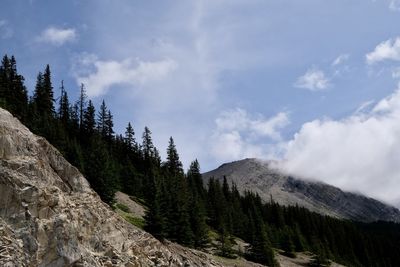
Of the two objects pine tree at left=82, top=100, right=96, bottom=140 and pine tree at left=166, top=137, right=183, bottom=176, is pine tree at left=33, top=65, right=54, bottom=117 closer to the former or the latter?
pine tree at left=82, top=100, right=96, bottom=140

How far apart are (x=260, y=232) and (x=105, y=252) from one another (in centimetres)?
4826

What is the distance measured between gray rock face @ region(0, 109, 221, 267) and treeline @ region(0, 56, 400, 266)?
1760 centimetres

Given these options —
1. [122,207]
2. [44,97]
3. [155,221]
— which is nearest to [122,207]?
[122,207]

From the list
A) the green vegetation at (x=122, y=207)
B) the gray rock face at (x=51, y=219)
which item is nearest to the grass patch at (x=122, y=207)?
the green vegetation at (x=122, y=207)

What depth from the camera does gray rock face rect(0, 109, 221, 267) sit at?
31.1 metres

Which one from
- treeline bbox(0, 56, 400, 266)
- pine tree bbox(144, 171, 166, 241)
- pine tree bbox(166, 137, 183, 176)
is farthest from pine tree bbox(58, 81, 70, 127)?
pine tree bbox(144, 171, 166, 241)

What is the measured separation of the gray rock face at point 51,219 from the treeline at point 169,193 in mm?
17598

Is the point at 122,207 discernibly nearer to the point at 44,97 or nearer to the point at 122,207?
the point at 122,207

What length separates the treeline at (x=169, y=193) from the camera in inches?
2677

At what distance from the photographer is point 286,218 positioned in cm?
15562

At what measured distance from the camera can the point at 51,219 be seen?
33438 millimetres

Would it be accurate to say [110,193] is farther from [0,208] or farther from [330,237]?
[330,237]

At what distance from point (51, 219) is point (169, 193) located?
136ft

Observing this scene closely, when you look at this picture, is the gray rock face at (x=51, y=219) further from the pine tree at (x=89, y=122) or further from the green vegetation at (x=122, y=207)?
the pine tree at (x=89, y=122)
